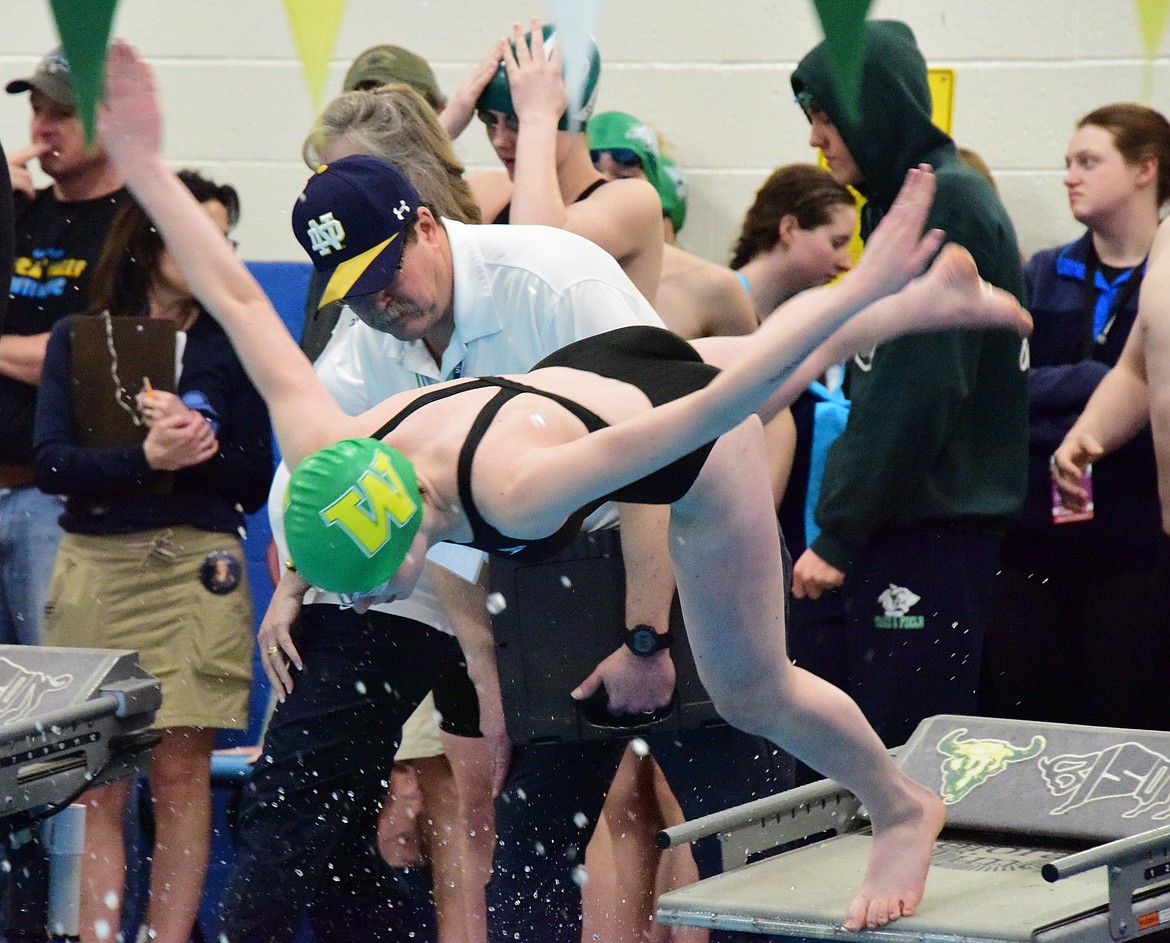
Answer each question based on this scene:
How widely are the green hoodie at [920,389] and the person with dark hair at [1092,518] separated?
32 cm

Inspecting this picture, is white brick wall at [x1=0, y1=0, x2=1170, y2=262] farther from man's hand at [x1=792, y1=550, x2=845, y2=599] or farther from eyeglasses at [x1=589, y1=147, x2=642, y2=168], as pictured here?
man's hand at [x1=792, y1=550, x2=845, y2=599]

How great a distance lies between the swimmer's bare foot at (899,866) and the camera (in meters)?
2.45

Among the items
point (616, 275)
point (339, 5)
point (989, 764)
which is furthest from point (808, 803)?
point (339, 5)

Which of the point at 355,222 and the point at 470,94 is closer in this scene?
the point at 355,222

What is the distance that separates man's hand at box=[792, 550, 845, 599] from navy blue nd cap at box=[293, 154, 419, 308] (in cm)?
110

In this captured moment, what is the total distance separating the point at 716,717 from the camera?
8.29ft

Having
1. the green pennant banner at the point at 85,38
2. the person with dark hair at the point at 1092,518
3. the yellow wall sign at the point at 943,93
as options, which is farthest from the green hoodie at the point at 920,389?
the green pennant banner at the point at 85,38

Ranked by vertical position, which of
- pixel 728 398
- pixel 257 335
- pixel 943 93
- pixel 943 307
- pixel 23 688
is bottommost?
pixel 23 688

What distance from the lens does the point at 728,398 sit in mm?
1832

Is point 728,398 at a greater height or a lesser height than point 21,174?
lesser

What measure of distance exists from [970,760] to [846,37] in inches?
89.4

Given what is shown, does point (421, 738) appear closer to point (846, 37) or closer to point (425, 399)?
point (425, 399)

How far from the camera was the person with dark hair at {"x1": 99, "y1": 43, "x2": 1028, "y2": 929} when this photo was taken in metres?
1.88

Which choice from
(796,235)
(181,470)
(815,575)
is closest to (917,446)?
(815,575)
